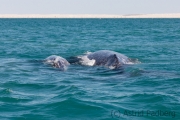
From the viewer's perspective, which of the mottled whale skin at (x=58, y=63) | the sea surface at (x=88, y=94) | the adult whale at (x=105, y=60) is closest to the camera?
the sea surface at (x=88, y=94)

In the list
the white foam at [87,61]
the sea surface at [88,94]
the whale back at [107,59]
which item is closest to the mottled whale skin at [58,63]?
the sea surface at [88,94]

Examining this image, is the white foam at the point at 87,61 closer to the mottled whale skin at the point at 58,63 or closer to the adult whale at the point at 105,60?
the adult whale at the point at 105,60

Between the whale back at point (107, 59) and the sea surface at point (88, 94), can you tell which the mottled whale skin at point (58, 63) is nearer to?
the sea surface at point (88, 94)

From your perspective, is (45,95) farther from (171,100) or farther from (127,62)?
(127,62)

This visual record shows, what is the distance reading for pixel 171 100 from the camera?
12.3m

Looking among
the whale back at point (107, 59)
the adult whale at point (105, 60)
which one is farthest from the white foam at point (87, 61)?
the whale back at point (107, 59)

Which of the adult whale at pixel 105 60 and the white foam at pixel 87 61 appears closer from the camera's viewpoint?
the adult whale at pixel 105 60

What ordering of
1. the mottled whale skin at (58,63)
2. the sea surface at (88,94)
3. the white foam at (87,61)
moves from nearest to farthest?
the sea surface at (88,94)
the mottled whale skin at (58,63)
the white foam at (87,61)

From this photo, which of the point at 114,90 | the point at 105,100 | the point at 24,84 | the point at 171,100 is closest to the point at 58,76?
the point at 24,84

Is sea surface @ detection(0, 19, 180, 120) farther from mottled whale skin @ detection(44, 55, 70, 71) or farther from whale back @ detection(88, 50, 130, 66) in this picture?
whale back @ detection(88, 50, 130, 66)

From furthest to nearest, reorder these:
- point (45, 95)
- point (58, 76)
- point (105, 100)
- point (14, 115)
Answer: point (58, 76), point (45, 95), point (105, 100), point (14, 115)

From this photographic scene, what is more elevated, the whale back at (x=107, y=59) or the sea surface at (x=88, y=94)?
the whale back at (x=107, y=59)

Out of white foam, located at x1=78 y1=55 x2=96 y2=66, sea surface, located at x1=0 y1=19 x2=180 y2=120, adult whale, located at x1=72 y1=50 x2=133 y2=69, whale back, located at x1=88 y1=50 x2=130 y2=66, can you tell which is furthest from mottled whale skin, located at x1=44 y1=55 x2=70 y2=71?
whale back, located at x1=88 y1=50 x2=130 y2=66

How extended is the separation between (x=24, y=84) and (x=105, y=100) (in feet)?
14.0
